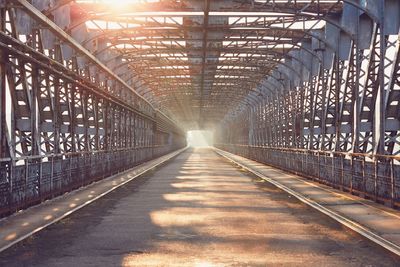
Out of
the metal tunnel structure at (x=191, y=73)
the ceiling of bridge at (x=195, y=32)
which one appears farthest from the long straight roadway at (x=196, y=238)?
the ceiling of bridge at (x=195, y=32)

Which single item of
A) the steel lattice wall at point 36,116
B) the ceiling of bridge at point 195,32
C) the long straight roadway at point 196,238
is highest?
the ceiling of bridge at point 195,32

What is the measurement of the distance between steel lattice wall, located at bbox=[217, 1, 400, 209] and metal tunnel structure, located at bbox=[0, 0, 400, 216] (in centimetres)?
6

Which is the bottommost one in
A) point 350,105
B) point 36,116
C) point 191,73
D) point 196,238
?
point 196,238

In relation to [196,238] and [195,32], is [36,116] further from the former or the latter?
[195,32]

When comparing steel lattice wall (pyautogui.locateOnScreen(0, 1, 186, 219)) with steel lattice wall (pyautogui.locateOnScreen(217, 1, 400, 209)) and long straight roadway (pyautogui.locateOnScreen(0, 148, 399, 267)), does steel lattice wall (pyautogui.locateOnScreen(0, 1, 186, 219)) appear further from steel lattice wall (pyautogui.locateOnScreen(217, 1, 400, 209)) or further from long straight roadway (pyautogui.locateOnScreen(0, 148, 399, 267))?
steel lattice wall (pyautogui.locateOnScreen(217, 1, 400, 209))

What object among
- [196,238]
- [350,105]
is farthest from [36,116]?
[350,105]

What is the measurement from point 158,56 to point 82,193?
77.4 ft

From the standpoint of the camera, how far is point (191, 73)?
150ft

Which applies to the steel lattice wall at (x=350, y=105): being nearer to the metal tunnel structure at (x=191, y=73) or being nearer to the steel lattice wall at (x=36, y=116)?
the metal tunnel structure at (x=191, y=73)

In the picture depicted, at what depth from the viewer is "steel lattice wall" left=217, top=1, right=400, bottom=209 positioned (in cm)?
1656

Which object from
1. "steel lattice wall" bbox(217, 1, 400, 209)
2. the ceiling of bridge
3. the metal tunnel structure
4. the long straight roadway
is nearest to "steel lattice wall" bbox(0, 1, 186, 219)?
the metal tunnel structure

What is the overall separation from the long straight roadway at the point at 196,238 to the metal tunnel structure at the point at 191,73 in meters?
2.38

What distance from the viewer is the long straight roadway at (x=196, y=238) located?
744 cm

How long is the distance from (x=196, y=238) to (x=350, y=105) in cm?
2134
